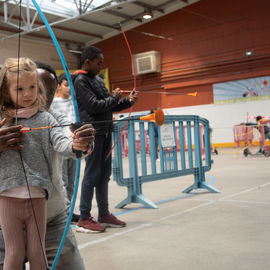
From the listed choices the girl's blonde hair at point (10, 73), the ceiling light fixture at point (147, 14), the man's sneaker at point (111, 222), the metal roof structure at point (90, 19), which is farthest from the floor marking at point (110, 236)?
the ceiling light fixture at point (147, 14)

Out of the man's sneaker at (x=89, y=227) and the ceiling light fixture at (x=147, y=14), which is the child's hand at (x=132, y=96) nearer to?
the man's sneaker at (x=89, y=227)

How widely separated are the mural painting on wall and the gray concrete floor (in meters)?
7.85

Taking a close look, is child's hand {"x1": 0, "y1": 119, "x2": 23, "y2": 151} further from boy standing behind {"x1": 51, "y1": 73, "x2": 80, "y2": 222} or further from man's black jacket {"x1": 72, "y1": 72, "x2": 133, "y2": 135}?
boy standing behind {"x1": 51, "y1": 73, "x2": 80, "y2": 222}

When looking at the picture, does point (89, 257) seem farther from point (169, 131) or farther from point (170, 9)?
point (170, 9)

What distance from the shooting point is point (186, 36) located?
12406 mm

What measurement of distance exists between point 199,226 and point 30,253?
1583mm

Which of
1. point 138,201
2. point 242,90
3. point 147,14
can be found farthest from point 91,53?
point 147,14

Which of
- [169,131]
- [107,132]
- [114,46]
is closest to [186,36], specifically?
[114,46]

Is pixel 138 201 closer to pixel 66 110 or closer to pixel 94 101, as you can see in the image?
pixel 66 110

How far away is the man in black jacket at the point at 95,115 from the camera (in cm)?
238

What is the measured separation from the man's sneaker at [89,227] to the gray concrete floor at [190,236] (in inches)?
2.0

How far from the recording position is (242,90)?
1138 cm

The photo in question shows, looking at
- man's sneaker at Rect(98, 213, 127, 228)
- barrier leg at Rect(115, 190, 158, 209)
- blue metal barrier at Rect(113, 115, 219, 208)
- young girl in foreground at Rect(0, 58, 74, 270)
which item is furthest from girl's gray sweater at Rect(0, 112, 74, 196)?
barrier leg at Rect(115, 190, 158, 209)

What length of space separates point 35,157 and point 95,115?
1331mm
